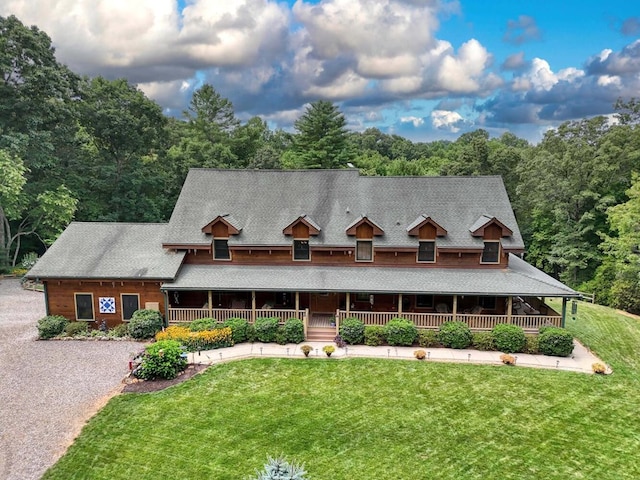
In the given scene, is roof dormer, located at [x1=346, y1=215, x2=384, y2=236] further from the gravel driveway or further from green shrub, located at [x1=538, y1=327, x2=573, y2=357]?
the gravel driveway

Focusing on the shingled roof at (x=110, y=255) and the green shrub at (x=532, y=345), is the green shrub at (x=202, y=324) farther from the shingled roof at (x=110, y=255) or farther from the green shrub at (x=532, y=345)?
the green shrub at (x=532, y=345)

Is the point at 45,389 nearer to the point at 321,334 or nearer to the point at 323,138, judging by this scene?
the point at 321,334

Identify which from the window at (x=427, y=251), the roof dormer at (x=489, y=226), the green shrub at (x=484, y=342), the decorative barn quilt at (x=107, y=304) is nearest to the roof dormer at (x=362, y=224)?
the window at (x=427, y=251)

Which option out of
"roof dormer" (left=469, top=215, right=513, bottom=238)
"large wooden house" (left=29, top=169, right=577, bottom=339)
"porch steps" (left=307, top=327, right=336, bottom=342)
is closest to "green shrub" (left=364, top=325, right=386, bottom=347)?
"large wooden house" (left=29, top=169, right=577, bottom=339)

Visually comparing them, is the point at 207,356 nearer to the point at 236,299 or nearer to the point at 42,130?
the point at 236,299

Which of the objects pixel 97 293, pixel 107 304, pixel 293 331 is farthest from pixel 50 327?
pixel 293 331

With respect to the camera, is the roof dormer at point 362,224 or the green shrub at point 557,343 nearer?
the green shrub at point 557,343
